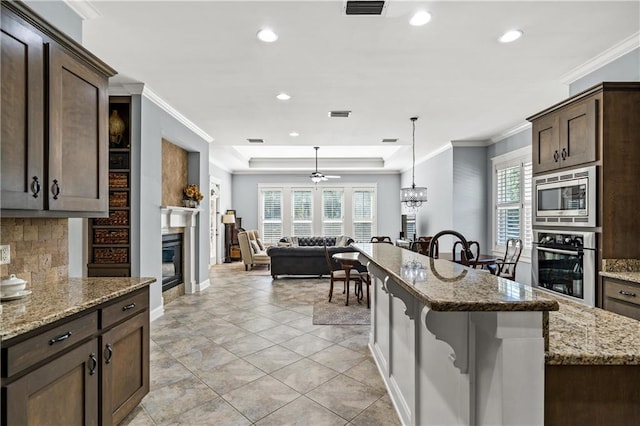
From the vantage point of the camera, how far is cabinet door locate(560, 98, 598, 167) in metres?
2.81

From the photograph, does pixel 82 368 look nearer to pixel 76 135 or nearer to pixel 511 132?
pixel 76 135

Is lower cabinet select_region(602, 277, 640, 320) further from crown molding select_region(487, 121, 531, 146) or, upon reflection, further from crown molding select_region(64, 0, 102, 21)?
crown molding select_region(64, 0, 102, 21)

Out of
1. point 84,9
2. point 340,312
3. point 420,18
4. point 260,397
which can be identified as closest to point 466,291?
point 260,397

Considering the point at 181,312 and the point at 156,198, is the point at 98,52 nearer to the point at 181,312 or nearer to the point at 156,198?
the point at 156,198

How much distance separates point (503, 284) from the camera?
1272 millimetres

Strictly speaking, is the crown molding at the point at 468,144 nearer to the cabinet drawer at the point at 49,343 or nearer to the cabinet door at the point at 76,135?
the cabinet door at the point at 76,135

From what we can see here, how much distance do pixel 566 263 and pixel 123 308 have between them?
3.45 metres

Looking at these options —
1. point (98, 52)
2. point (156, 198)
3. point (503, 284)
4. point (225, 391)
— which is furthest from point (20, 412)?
point (156, 198)

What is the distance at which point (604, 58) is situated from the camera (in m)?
3.30

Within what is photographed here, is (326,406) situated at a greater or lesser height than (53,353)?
lesser

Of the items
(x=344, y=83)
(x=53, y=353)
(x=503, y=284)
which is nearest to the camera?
(x=503, y=284)

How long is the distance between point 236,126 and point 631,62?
198 inches

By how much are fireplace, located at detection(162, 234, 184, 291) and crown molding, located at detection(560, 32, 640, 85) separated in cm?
556

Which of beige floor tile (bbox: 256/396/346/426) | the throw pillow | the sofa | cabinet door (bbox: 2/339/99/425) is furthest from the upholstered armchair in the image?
cabinet door (bbox: 2/339/99/425)
